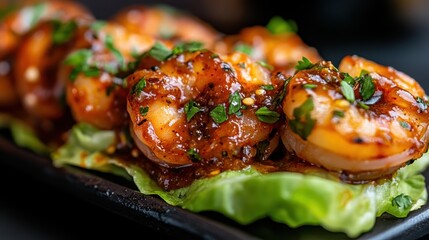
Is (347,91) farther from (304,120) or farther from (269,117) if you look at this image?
(269,117)

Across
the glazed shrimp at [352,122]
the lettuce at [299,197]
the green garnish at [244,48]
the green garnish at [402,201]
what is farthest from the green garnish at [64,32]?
the green garnish at [402,201]

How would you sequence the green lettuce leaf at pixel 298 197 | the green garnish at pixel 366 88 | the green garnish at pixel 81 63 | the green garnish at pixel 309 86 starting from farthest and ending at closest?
the green garnish at pixel 81 63
the green garnish at pixel 366 88
the green garnish at pixel 309 86
the green lettuce leaf at pixel 298 197

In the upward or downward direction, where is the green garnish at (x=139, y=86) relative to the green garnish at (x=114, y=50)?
upward

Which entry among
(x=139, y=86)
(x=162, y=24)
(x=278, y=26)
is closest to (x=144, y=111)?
(x=139, y=86)

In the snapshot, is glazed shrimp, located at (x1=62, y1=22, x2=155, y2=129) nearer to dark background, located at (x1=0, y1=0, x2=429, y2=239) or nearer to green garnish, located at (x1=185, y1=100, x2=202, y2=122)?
green garnish, located at (x1=185, y1=100, x2=202, y2=122)

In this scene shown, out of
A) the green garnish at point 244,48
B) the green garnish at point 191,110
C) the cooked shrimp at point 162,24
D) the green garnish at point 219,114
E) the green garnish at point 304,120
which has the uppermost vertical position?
the green garnish at point 304,120

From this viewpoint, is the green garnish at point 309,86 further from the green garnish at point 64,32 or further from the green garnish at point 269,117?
the green garnish at point 64,32

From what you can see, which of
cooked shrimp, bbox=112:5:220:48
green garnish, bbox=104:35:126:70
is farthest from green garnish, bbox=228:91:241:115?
cooked shrimp, bbox=112:5:220:48
